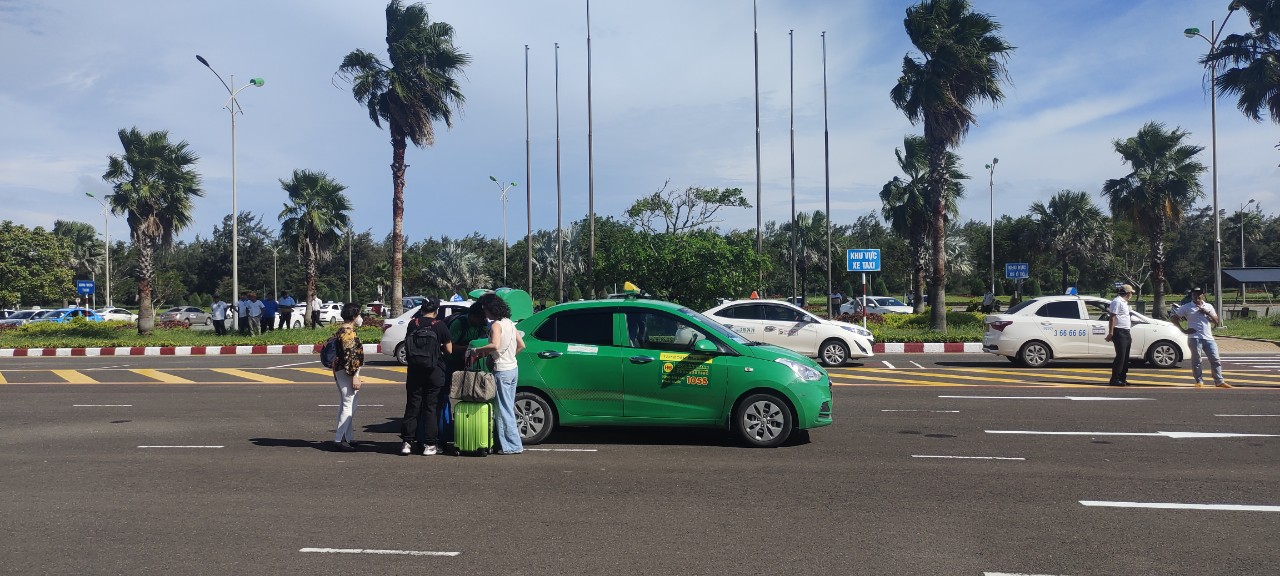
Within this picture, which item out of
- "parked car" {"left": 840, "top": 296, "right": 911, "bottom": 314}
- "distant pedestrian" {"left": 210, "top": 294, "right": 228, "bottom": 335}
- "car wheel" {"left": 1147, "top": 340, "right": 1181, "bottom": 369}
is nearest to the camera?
"car wheel" {"left": 1147, "top": 340, "right": 1181, "bottom": 369}

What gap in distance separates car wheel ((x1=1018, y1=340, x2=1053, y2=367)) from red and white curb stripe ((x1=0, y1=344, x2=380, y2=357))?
57.2ft

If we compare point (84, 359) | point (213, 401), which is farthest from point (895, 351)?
point (84, 359)

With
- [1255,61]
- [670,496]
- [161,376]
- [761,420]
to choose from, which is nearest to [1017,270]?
[1255,61]

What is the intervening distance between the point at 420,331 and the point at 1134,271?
66.0 meters

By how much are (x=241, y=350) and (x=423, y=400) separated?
70.5ft

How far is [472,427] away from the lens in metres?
9.52

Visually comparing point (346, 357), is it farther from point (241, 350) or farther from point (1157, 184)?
point (1157, 184)

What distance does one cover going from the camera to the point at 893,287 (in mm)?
82812

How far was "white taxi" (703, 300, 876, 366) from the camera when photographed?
20547 millimetres

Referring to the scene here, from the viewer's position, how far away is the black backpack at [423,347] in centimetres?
934

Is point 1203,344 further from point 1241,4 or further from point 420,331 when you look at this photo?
point 1241,4

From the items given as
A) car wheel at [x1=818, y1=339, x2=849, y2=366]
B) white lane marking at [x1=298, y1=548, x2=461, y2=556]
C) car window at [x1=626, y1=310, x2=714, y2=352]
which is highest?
car window at [x1=626, y1=310, x2=714, y2=352]

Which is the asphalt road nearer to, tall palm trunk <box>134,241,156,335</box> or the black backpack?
the black backpack

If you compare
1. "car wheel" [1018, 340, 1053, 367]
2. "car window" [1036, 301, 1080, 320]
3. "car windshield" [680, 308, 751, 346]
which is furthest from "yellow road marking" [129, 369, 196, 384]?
"car window" [1036, 301, 1080, 320]
